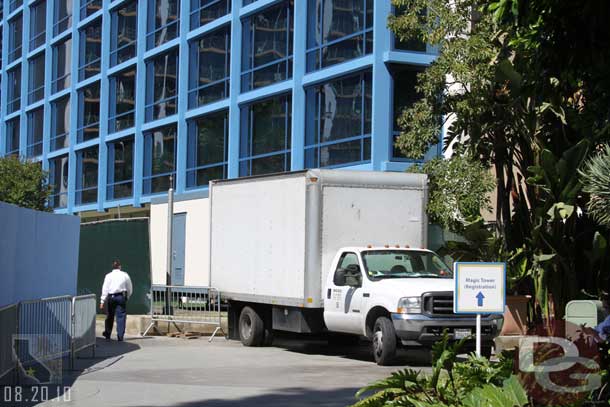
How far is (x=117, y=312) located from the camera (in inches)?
867

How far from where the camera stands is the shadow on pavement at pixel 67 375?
1230 cm

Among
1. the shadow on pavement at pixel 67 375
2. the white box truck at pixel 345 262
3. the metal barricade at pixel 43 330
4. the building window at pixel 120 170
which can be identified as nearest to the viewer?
the shadow on pavement at pixel 67 375

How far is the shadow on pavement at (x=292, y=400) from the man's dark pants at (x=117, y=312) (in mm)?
9128

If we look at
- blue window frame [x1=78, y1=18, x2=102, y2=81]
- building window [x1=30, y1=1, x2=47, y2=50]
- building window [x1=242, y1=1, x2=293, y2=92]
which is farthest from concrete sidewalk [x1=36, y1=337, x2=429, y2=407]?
building window [x1=30, y1=1, x2=47, y2=50]

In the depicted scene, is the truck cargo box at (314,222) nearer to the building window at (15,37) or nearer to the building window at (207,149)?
the building window at (207,149)

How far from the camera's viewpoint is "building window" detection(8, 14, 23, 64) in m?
59.2

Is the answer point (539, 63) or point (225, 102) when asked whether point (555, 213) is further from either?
point (225, 102)

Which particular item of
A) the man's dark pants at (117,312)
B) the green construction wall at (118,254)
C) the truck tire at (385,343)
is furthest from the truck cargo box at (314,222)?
the green construction wall at (118,254)

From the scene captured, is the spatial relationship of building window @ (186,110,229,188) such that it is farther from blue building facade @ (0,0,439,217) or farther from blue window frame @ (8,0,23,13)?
blue window frame @ (8,0,23,13)

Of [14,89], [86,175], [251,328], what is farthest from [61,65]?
[251,328]

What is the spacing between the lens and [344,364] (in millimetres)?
17344

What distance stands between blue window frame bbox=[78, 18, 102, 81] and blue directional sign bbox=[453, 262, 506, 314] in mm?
37908

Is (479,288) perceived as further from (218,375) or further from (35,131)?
(35,131)

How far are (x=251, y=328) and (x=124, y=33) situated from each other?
28158 mm
